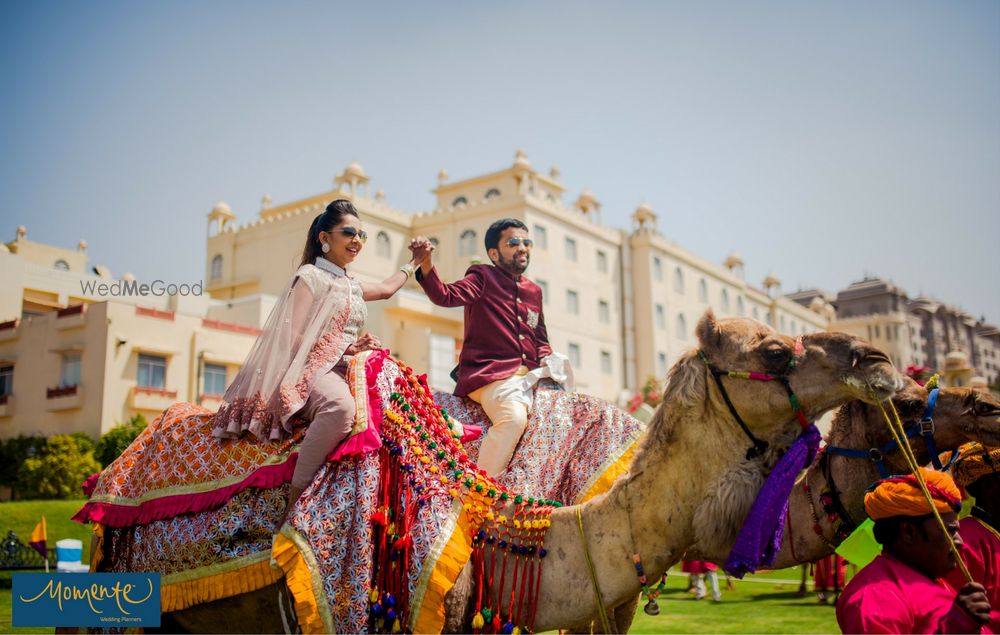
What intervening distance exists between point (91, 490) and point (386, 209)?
134 feet

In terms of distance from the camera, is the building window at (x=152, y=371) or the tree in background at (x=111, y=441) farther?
the building window at (x=152, y=371)

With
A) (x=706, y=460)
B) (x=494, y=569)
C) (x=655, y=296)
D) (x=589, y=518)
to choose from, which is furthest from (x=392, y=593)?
(x=655, y=296)

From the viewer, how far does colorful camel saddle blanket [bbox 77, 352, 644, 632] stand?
3.64 metres

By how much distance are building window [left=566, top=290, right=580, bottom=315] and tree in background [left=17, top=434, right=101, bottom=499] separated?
2685cm

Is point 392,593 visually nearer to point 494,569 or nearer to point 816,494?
point 494,569

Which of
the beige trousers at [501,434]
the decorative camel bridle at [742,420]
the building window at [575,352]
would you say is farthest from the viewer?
the building window at [575,352]

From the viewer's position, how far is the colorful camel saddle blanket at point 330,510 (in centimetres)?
364

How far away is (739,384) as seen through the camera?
358 cm

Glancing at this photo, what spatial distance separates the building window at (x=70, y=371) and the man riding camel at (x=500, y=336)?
24.1m

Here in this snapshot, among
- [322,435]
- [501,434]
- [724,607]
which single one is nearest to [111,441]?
[724,607]

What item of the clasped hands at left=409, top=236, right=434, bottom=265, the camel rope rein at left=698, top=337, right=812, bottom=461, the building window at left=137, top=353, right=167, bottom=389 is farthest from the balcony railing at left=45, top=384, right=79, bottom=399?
the camel rope rein at left=698, top=337, right=812, bottom=461

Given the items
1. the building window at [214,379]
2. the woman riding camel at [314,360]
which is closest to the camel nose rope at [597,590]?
the woman riding camel at [314,360]

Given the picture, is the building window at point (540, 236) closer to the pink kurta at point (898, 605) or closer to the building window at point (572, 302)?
the building window at point (572, 302)

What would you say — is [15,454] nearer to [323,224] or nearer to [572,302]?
[323,224]
